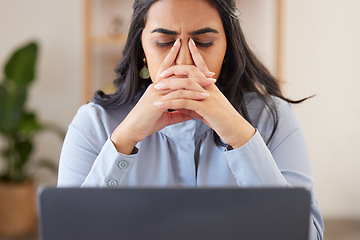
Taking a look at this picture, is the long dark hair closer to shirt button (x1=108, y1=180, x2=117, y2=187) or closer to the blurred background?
shirt button (x1=108, y1=180, x2=117, y2=187)

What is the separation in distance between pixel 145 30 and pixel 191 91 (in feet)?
0.87

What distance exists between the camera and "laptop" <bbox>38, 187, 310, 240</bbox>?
Answer: 656 mm

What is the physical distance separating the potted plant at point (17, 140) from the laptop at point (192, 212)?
256 centimetres

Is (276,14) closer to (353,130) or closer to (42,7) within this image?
(353,130)

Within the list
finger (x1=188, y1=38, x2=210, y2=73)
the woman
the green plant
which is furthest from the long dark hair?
the green plant

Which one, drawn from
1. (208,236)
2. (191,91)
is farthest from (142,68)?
(208,236)

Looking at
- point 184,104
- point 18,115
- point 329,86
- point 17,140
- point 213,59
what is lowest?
point 17,140

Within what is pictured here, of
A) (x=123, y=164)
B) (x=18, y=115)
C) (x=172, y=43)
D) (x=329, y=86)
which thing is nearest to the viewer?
(x=123, y=164)

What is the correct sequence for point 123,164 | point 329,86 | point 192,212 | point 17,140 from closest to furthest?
point 192,212 < point 123,164 < point 17,140 < point 329,86

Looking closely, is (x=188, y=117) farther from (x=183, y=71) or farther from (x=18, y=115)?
(x=18, y=115)

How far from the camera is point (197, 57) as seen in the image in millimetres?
1180

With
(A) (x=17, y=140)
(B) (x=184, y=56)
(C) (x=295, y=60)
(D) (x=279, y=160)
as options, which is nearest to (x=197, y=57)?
(B) (x=184, y=56)

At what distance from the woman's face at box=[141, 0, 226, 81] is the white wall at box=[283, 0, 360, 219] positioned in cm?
241

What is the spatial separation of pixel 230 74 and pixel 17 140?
2287 mm
